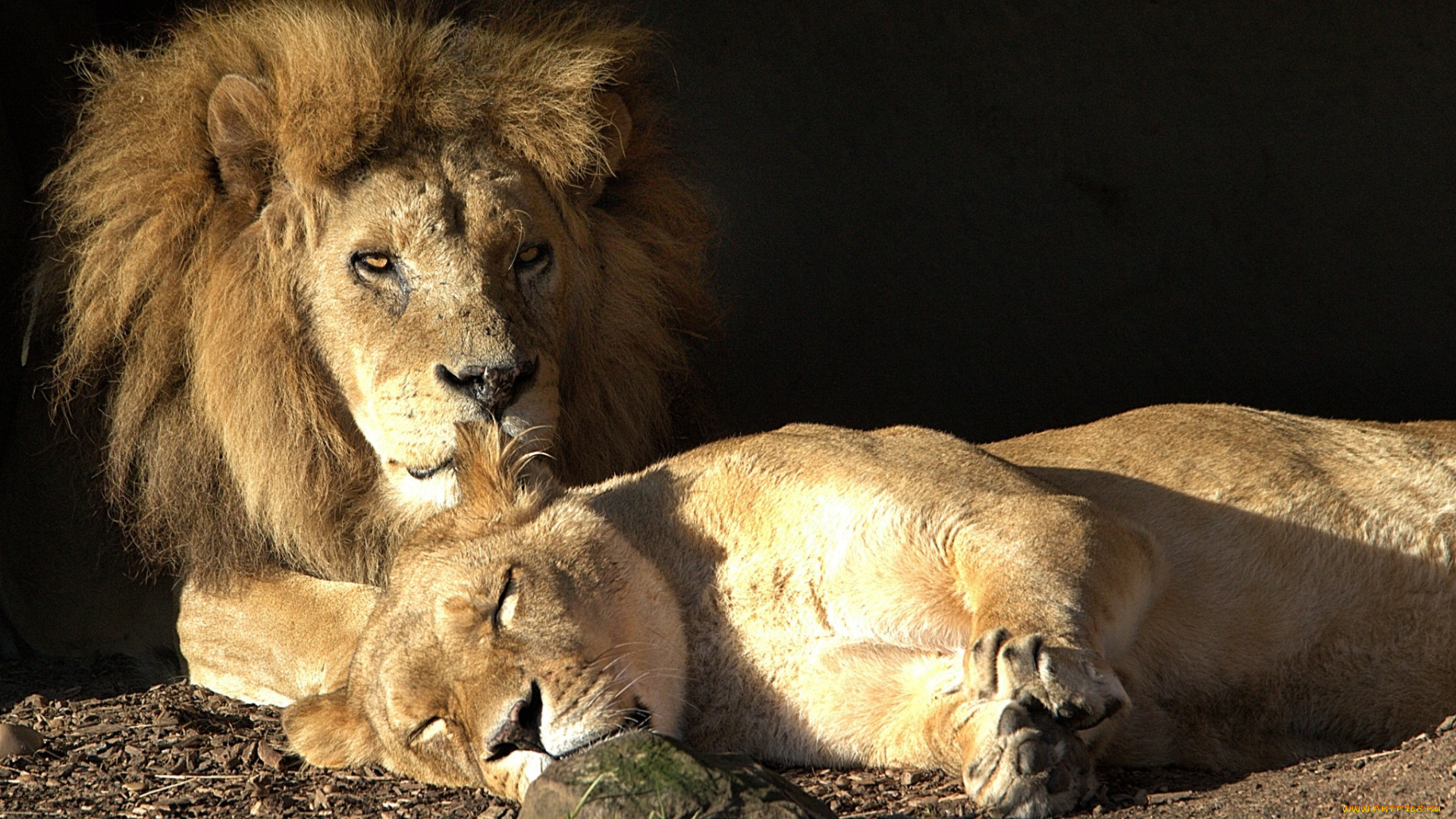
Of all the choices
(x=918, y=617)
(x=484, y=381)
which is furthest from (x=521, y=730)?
(x=484, y=381)

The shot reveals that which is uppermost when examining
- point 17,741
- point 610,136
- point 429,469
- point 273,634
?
point 610,136

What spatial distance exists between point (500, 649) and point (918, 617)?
0.77 metres

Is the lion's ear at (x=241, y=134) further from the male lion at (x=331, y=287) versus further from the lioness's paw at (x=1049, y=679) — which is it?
the lioness's paw at (x=1049, y=679)

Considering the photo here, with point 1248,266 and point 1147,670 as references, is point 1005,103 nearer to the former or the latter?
point 1248,266

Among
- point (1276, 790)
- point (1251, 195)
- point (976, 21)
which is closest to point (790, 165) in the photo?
point (976, 21)

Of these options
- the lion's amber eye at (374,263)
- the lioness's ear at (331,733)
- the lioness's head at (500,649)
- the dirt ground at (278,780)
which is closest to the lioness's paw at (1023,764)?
the dirt ground at (278,780)

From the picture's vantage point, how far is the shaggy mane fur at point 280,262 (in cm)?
375

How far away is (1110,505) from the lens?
3250mm

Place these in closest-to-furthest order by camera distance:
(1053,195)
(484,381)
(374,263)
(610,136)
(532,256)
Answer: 1. (484,381)
2. (374,263)
3. (532,256)
4. (610,136)
5. (1053,195)

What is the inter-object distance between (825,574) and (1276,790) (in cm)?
88

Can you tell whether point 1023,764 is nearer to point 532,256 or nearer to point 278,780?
point 278,780

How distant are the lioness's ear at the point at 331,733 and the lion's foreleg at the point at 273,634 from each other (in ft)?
1.60

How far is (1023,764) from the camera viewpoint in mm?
2371

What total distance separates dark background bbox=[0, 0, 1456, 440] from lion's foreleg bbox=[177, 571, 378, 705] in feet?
4.89
